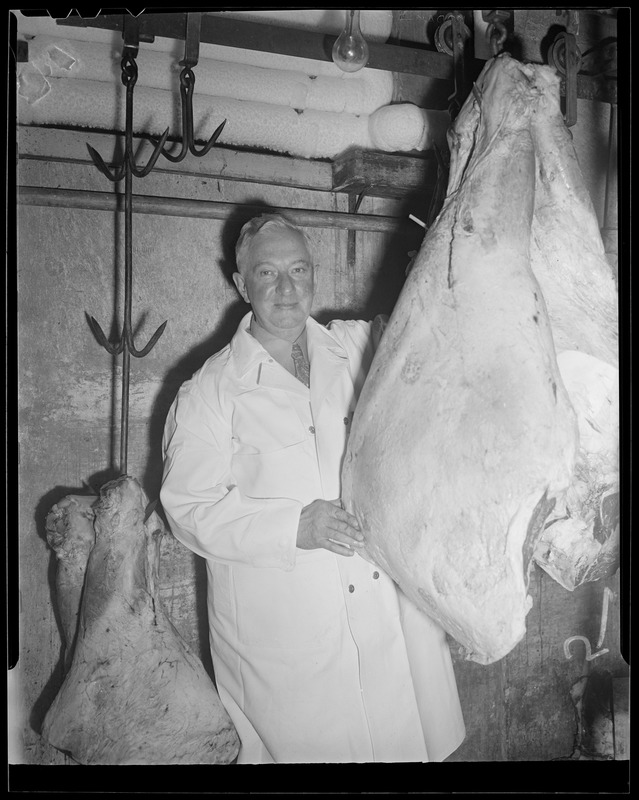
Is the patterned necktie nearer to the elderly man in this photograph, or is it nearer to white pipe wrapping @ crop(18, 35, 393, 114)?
the elderly man

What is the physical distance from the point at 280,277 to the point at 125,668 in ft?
2.76

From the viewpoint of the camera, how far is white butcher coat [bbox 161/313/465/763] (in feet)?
4.59

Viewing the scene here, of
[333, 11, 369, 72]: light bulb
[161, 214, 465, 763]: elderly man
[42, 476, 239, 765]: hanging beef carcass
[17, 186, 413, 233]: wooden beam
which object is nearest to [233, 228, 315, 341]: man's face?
[161, 214, 465, 763]: elderly man

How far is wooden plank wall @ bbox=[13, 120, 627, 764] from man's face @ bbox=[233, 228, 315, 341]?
0.86 ft

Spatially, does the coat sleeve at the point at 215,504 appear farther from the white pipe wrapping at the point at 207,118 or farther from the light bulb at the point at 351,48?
the light bulb at the point at 351,48

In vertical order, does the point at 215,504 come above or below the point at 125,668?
above

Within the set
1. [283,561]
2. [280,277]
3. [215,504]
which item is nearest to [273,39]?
[280,277]

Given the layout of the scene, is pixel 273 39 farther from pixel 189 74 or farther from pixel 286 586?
pixel 286 586

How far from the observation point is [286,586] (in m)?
1.41

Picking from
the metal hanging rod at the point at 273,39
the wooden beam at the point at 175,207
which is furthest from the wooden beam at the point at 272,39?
the wooden beam at the point at 175,207

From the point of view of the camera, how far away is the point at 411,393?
110 centimetres

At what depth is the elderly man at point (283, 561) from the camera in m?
1.40

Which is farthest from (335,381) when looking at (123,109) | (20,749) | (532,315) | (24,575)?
(20,749)

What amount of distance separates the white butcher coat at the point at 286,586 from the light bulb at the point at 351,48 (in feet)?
1.98
